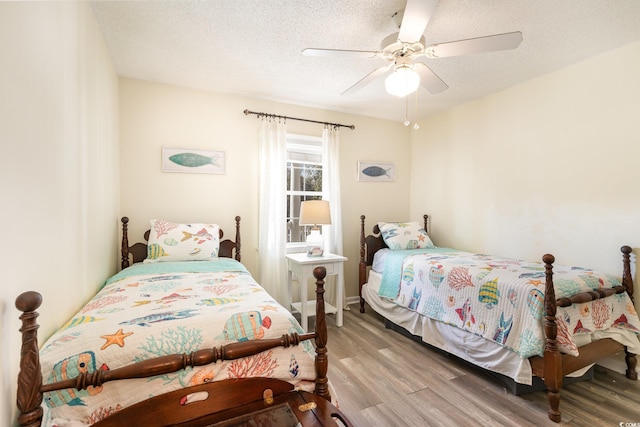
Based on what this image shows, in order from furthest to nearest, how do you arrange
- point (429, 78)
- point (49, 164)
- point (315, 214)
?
point (315, 214) < point (429, 78) < point (49, 164)

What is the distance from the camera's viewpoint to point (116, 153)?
2.74m

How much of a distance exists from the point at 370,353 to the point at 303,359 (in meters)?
1.47

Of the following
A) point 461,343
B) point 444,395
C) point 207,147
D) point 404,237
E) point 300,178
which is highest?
point 207,147

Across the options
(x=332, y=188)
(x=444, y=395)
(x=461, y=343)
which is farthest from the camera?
(x=332, y=188)

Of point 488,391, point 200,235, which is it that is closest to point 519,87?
point 488,391

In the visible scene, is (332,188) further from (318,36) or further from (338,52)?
(338,52)

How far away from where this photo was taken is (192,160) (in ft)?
10.3

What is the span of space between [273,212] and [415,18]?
2323 mm

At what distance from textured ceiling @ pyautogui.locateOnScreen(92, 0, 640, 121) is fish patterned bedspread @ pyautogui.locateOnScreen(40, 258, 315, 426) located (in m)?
1.78

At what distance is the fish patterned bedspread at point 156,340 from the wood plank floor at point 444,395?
2.82ft

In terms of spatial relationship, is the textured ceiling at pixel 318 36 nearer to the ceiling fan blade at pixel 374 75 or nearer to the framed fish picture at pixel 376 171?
the ceiling fan blade at pixel 374 75

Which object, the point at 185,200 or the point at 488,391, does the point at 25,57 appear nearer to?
the point at 185,200

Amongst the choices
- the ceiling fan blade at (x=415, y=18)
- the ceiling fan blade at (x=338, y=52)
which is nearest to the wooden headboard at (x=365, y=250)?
the ceiling fan blade at (x=338, y=52)

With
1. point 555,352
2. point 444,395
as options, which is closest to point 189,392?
point 444,395
